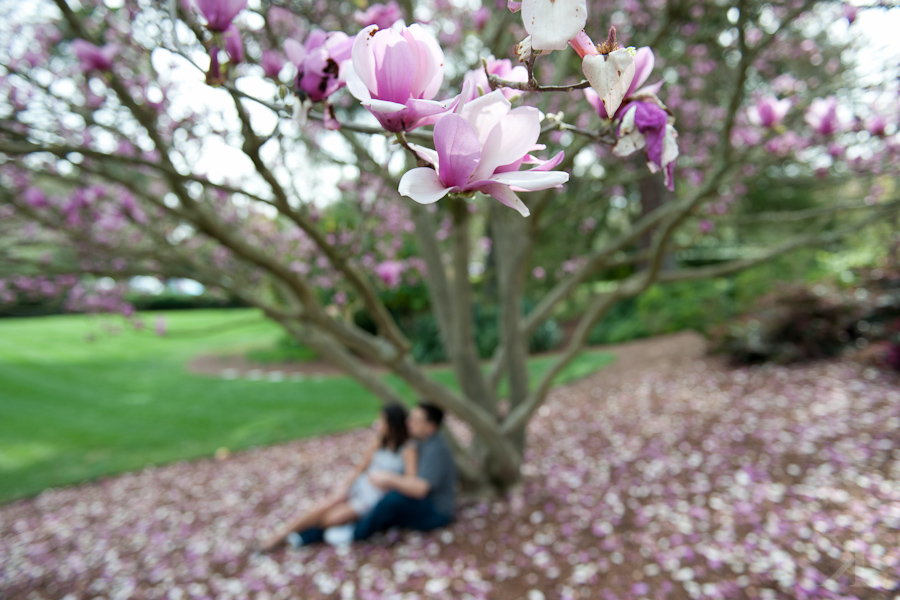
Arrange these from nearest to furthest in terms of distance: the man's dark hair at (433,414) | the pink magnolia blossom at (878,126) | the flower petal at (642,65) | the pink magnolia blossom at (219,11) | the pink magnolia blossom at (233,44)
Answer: the flower petal at (642,65), the pink magnolia blossom at (219,11), the pink magnolia blossom at (233,44), the pink magnolia blossom at (878,126), the man's dark hair at (433,414)

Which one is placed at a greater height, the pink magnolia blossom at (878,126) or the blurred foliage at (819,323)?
the pink magnolia blossom at (878,126)

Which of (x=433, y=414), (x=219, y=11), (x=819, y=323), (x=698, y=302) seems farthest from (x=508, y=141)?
(x=698, y=302)

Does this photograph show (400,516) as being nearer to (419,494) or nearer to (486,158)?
(419,494)

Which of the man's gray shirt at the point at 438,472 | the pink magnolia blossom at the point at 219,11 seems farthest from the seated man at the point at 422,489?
the pink magnolia blossom at the point at 219,11

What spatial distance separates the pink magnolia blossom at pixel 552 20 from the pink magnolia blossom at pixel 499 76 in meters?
0.13

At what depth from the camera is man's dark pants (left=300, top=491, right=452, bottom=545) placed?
9.58 ft

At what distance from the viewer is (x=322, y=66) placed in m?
0.80

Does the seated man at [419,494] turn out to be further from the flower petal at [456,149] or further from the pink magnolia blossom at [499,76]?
the flower petal at [456,149]

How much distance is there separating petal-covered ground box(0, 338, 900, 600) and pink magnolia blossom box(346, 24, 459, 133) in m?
2.31

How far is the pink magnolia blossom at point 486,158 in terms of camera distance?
575 millimetres

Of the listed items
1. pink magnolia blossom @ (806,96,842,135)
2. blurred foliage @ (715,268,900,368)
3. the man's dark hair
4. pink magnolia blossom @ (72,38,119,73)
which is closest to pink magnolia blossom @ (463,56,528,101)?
pink magnolia blossom @ (72,38,119,73)

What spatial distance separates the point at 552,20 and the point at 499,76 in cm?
23

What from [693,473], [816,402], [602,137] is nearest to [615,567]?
[693,473]

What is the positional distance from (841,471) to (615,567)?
163 centimetres
